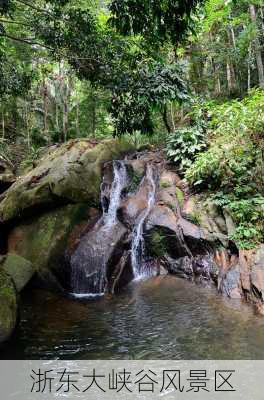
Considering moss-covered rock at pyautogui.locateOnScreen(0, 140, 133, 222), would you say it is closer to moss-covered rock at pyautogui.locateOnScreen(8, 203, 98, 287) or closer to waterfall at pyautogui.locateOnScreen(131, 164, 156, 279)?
moss-covered rock at pyautogui.locateOnScreen(8, 203, 98, 287)

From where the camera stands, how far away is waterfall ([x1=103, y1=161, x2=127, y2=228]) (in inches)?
476

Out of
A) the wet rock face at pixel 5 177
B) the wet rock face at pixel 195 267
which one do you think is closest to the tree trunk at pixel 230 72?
the wet rock face at pixel 5 177

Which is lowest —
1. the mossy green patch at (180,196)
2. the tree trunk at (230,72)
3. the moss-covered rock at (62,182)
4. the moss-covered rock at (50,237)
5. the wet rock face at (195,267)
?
the wet rock face at (195,267)

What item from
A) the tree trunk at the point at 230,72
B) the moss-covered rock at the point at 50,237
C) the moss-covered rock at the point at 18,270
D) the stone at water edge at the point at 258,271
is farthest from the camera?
the tree trunk at the point at 230,72

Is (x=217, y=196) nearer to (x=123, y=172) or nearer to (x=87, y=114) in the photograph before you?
(x=123, y=172)

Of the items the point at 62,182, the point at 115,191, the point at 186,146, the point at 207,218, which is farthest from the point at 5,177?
the point at 207,218

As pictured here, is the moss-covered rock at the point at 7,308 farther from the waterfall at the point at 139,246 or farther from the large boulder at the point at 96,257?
the waterfall at the point at 139,246

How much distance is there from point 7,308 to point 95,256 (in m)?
4.44

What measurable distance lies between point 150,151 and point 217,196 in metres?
5.37

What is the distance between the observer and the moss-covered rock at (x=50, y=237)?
1107 cm

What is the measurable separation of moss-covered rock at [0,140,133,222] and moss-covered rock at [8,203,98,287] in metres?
0.35

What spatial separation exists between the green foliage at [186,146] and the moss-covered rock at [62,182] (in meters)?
2.47

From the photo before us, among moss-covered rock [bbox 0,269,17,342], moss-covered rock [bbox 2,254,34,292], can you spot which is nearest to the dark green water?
moss-covered rock [bbox 0,269,17,342]

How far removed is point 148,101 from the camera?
20.5 feet
